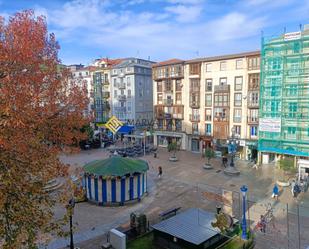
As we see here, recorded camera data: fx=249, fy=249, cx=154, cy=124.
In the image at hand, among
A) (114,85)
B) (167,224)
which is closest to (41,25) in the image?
(167,224)

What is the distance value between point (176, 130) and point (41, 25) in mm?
38524

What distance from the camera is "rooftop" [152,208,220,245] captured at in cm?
1331

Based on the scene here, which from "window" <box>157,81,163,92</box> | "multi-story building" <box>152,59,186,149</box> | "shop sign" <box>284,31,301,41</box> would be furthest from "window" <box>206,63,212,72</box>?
"shop sign" <box>284,31,301,41</box>

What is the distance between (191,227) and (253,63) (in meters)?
28.6

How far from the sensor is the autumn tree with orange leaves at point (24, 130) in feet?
25.1

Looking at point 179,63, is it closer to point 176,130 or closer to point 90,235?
point 176,130

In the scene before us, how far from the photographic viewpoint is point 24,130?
841 cm

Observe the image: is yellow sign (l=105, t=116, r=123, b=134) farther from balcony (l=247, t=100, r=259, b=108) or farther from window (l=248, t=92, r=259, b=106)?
window (l=248, t=92, r=259, b=106)

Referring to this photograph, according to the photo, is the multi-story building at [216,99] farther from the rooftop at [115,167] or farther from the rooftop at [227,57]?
the rooftop at [115,167]

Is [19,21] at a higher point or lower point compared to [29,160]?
higher

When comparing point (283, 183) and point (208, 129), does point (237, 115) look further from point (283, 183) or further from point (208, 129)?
point (283, 183)

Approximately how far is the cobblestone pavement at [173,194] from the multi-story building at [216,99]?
5.11m

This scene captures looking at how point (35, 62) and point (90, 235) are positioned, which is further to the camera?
Answer: point (90, 235)

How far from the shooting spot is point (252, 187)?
83.5 ft
